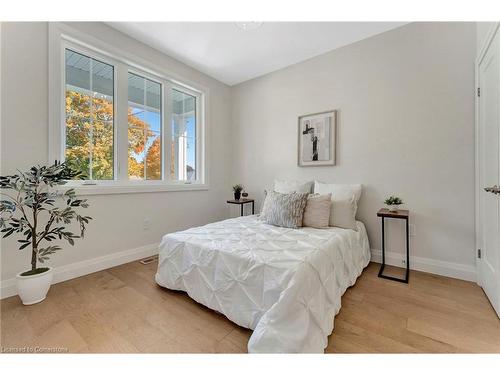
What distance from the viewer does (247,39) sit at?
2.54m

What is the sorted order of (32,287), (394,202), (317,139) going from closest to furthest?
1. (32,287)
2. (394,202)
3. (317,139)

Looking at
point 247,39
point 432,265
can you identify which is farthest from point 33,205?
point 432,265

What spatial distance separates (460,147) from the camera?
2.04 metres

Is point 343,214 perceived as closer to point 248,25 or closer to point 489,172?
point 489,172

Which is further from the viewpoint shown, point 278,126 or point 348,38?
point 278,126

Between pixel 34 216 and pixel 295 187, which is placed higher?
pixel 295 187

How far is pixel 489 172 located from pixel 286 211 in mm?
1686

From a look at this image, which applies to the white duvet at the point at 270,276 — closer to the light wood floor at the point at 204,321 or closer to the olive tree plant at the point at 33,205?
the light wood floor at the point at 204,321

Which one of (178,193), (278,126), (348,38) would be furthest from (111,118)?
(348,38)

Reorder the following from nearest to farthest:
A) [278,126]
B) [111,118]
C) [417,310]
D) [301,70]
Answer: [417,310] < [111,118] < [301,70] < [278,126]

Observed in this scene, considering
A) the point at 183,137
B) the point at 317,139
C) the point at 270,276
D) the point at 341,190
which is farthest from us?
the point at 183,137
